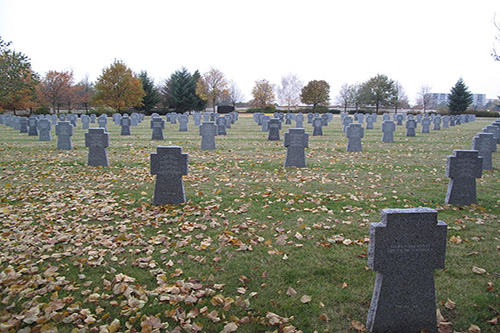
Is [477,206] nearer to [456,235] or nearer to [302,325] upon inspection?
[456,235]

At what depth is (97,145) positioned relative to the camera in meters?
11.7

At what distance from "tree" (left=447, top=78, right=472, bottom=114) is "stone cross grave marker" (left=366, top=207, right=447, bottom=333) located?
238ft

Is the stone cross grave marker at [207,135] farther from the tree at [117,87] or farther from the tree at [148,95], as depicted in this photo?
the tree at [148,95]

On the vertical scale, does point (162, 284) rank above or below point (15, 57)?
below

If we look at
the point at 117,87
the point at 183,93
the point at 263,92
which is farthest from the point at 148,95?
the point at 263,92

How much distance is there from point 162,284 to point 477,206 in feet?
20.7

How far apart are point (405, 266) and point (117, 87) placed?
5782 centimetres

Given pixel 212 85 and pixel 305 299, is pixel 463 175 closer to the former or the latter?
pixel 305 299

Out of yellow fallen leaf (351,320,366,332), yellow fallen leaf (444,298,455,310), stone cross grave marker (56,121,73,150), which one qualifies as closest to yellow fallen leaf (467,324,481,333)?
yellow fallen leaf (444,298,455,310)

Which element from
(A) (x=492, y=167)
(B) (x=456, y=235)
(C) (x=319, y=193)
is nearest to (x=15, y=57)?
(C) (x=319, y=193)

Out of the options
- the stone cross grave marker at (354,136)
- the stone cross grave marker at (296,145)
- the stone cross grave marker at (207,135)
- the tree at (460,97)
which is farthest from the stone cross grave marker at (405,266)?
the tree at (460,97)

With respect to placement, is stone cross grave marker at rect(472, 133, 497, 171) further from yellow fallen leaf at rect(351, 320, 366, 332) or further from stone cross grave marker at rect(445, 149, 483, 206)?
yellow fallen leaf at rect(351, 320, 366, 332)

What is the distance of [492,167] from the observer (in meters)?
11.5

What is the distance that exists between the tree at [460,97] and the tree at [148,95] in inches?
2106
